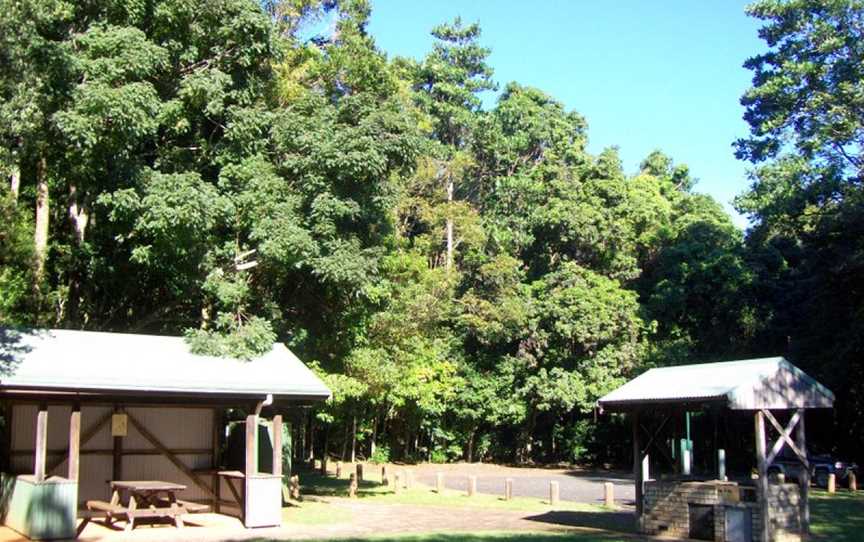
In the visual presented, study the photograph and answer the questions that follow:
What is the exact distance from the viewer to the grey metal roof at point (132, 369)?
587 inches

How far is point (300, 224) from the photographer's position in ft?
69.6

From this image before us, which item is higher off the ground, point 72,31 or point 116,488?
point 72,31

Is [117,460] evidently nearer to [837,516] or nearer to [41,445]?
[41,445]

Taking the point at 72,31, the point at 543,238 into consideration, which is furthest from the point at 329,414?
the point at 543,238

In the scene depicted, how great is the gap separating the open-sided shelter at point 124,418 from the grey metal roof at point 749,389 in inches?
272

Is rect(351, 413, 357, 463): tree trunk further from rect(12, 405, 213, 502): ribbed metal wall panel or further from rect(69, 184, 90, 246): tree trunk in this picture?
rect(12, 405, 213, 502): ribbed metal wall panel

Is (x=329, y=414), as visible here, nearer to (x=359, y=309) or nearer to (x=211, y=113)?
(x=359, y=309)

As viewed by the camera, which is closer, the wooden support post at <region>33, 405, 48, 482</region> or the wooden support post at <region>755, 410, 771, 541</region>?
the wooden support post at <region>755, 410, 771, 541</region>

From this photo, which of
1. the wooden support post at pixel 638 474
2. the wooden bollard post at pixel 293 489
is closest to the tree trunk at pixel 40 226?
the wooden bollard post at pixel 293 489

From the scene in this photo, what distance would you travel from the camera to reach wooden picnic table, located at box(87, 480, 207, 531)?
15.8m

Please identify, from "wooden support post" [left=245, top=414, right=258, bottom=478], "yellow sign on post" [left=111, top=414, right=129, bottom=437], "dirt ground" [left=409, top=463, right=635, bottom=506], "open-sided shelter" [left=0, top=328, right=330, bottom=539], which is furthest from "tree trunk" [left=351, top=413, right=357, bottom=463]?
"yellow sign on post" [left=111, top=414, right=129, bottom=437]

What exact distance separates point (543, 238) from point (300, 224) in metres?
23.3

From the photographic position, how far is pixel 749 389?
1498 cm

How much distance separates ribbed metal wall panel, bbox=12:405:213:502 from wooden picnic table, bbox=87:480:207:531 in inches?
31.8
